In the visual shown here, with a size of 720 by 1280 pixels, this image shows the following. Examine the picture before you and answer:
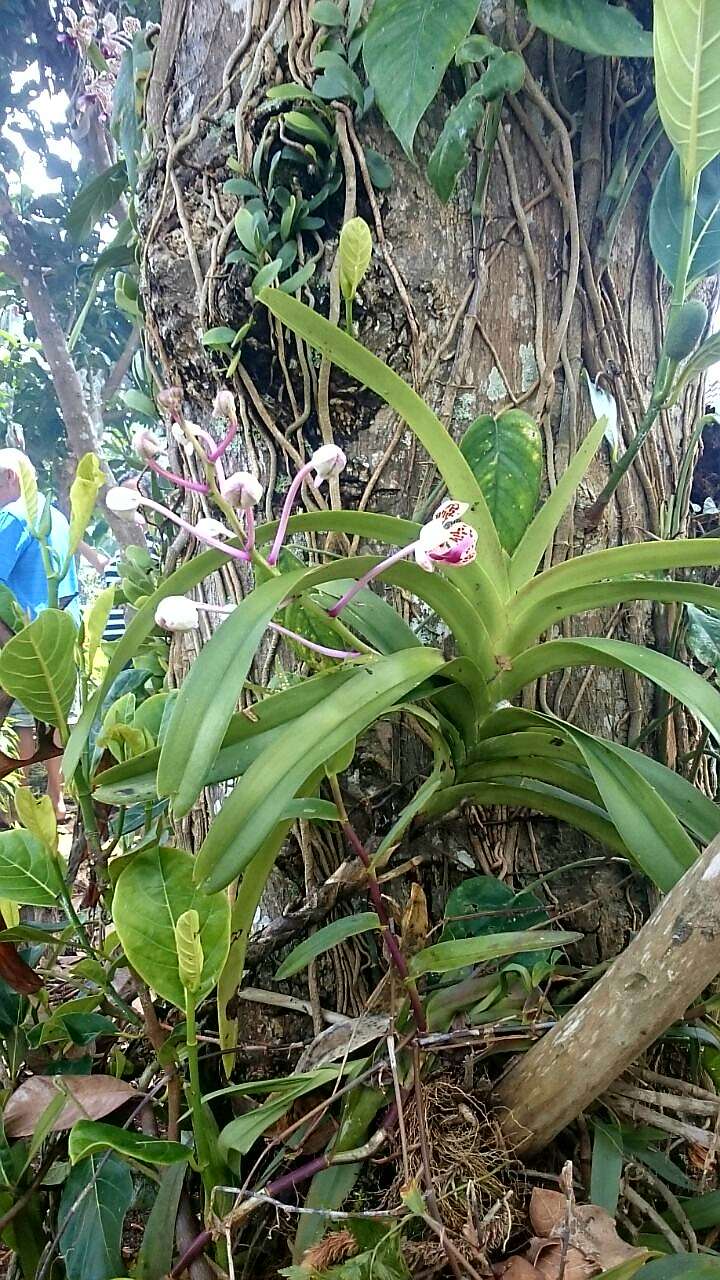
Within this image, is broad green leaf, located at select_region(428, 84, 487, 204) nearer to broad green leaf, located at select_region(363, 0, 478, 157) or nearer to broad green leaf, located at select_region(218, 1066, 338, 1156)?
broad green leaf, located at select_region(363, 0, 478, 157)

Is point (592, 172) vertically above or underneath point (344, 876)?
above

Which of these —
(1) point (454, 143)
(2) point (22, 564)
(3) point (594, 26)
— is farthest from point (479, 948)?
(2) point (22, 564)

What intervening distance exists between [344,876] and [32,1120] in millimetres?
302

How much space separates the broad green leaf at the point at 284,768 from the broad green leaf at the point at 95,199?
3.52 feet

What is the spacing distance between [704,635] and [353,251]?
49 cm

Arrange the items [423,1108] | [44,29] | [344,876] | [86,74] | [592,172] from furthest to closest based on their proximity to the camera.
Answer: [44,29], [86,74], [592,172], [344,876], [423,1108]

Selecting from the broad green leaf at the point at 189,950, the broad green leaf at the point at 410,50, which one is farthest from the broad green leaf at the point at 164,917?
the broad green leaf at the point at 410,50

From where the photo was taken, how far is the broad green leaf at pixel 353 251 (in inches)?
24.9

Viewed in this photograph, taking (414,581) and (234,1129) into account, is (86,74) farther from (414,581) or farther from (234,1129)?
(234,1129)

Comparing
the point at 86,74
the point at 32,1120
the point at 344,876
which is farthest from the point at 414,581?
the point at 86,74

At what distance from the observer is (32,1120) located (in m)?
0.56

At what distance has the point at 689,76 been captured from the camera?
1.85 ft

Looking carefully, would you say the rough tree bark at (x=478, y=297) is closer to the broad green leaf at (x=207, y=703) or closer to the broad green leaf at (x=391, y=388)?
the broad green leaf at (x=391, y=388)

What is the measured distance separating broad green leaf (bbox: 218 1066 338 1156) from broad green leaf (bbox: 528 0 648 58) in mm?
914
